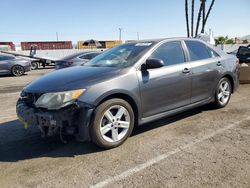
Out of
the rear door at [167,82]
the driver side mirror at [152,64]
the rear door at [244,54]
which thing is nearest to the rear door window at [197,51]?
the rear door at [167,82]

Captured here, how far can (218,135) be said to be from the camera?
4770 mm

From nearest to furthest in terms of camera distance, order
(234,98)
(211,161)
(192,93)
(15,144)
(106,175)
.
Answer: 1. (106,175)
2. (211,161)
3. (15,144)
4. (192,93)
5. (234,98)

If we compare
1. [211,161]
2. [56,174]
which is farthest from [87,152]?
[211,161]

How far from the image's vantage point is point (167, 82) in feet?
16.4

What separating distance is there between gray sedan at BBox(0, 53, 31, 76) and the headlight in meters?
14.2

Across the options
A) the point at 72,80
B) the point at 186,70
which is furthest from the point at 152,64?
the point at 72,80

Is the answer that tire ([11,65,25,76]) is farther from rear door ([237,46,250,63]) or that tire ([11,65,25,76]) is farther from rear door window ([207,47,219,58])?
rear door window ([207,47,219,58])

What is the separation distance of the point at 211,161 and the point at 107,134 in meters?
1.50

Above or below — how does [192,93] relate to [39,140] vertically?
above

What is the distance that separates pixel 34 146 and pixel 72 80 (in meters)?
1.23

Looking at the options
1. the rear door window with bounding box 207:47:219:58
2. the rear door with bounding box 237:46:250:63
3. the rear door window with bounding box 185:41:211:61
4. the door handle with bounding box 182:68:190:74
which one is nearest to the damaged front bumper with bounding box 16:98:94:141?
the door handle with bounding box 182:68:190:74

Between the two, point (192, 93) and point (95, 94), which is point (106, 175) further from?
point (192, 93)

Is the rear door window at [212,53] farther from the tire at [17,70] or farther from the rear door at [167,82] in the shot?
the tire at [17,70]

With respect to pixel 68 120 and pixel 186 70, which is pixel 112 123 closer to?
pixel 68 120
